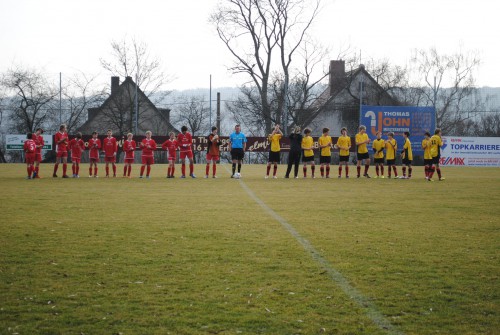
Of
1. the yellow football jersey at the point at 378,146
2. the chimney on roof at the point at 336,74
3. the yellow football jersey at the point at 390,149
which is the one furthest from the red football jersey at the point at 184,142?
the chimney on roof at the point at 336,74

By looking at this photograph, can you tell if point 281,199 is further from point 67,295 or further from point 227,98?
point 227,98

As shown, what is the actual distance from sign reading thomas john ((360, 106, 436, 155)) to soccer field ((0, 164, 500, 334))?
28637 millimetres

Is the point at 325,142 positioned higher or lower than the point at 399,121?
lower

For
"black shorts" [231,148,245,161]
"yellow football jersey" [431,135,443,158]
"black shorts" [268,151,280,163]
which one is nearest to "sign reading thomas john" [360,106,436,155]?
"yellow football jersey" [431,135,443,158]

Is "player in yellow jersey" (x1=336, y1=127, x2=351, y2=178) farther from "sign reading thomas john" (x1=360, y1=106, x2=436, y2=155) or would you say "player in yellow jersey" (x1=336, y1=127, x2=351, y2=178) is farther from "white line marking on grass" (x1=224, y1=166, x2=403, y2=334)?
"sign reading thomas john" (x1=360, y1=106, x2=436, y2=155)

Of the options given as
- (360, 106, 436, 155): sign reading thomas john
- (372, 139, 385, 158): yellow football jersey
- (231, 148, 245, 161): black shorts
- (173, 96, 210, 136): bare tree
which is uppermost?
(173, 96, 210, 136): bare tree

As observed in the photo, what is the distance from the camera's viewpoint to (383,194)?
16.1 m

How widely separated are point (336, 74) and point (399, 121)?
17662mm

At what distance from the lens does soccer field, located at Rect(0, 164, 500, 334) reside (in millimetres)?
4461

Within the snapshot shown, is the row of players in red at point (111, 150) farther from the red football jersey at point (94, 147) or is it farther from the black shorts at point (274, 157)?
the black shorts at point (274, 157)

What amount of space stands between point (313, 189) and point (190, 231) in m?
9.13

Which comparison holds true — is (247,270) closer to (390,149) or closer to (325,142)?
(325,142)

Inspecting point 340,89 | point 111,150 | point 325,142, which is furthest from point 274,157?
point 340,89

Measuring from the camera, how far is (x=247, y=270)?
613 centimetres
